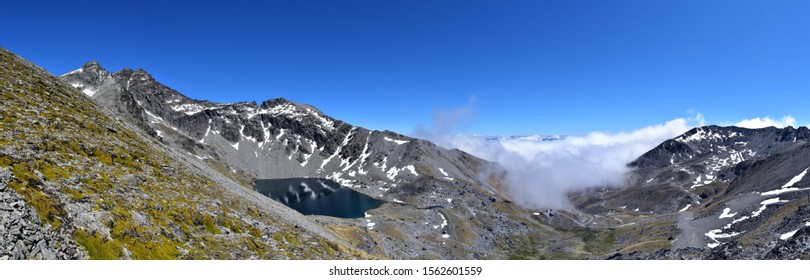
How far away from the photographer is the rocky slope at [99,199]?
2122cm

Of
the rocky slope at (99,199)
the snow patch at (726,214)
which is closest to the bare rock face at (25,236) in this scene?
the rocky slope at (99,199)

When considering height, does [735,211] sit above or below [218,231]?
above

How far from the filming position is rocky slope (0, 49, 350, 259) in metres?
21.2

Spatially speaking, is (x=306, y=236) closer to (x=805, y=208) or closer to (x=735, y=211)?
(x=805, y=208)

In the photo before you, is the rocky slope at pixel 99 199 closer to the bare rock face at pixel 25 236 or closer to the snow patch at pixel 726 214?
the bare rock face at pixel 25 236

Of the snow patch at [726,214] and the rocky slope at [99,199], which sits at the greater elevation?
the snow patch at [726,214]

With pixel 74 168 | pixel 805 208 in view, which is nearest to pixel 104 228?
pixel 74 168

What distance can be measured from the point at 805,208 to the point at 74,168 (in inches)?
5701

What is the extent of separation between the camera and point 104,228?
2453 cm

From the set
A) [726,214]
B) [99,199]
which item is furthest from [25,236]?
[726,214]

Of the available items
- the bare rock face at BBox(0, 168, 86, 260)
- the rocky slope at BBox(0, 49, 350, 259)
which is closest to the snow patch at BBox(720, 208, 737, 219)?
the rocky slope at BBox(0, 49, 350, 259)

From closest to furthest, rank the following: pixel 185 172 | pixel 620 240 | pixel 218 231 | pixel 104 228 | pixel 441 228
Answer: pixel 104 228 < pixel 218 231 < pixel 185 172 < pixel 441 228 < pixel 620 240

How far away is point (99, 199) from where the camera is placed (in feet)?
91.9

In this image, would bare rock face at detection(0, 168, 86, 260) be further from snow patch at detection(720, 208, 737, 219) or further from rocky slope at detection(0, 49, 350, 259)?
snow patch at detection(720, 208, 737, 219)
